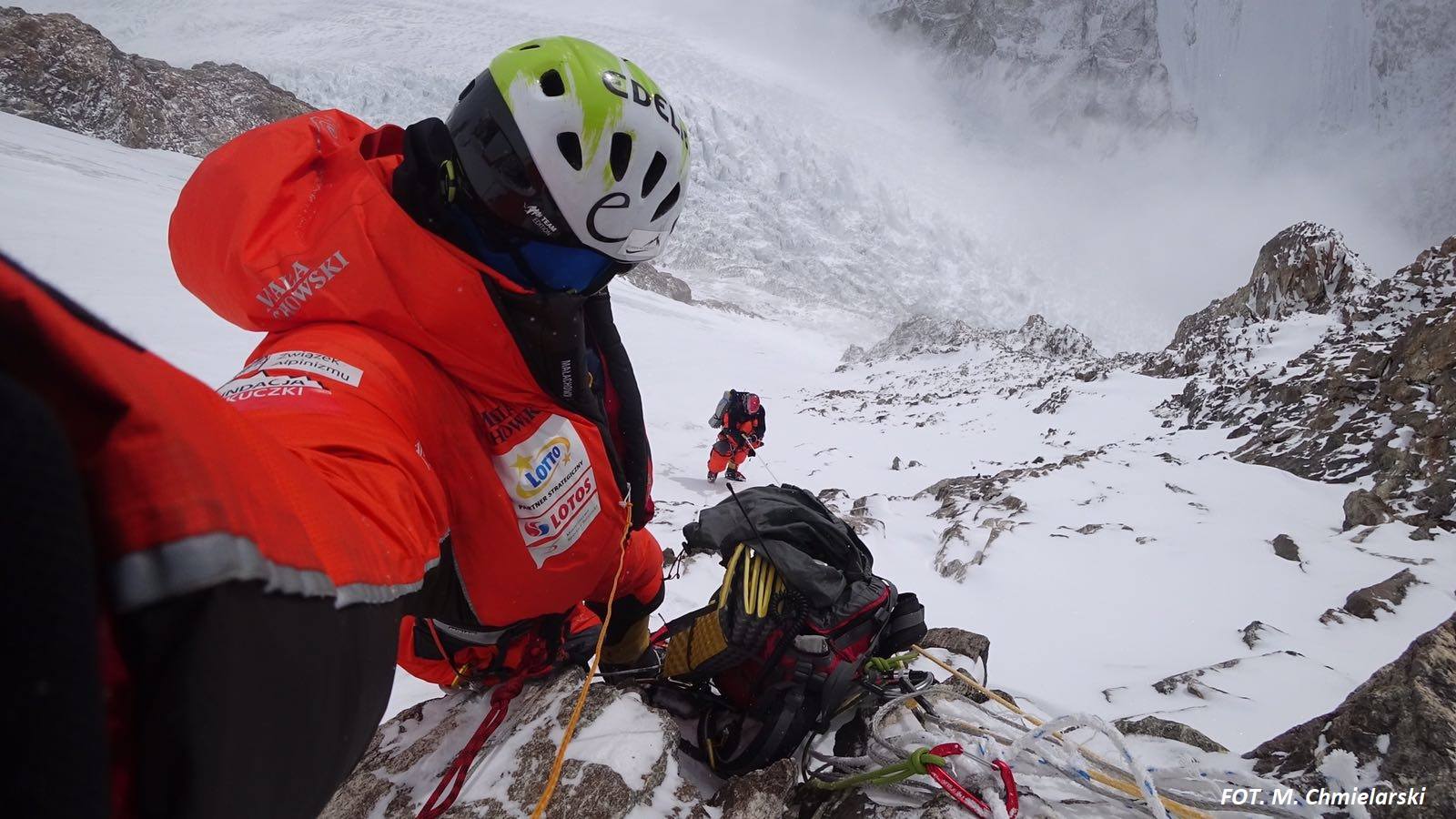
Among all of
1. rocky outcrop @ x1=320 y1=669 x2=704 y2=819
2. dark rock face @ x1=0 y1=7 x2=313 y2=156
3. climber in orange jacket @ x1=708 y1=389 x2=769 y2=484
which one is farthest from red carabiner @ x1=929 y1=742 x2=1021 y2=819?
dark rock face @ x1=0 y1=7 x2=313 y2=156

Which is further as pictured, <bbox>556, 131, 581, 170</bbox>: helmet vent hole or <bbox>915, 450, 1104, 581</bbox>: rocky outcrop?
<bbox>915, 450, 1104, 581</bbox>: rocky outcrop

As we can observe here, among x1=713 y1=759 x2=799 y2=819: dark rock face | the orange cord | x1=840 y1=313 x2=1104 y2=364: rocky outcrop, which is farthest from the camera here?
x1=840 y1=313 x2=1104 y2=364: rocky outcrop

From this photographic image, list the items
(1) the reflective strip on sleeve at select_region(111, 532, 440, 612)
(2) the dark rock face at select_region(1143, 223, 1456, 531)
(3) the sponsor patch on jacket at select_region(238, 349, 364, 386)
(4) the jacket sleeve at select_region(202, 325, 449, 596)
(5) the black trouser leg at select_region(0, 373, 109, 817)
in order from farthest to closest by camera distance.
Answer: (2) the dark rock face at select_region(1143, 223, 1456, 531) → (3) the sponsor patch on jacket at select_region(238, 349, 364, 386) → (4) the jacket sleeve at select_region(202, 325, 449, 596) → (1) the reflective strip on sleeve at select_region(111, 532, 440, 612) → (5) the black trouser leg at select_region(0, 373, 109, 817)

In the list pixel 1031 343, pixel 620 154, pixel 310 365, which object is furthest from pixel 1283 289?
pixel 310 365

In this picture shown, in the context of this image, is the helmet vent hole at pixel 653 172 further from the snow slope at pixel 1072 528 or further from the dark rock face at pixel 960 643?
the dark rock face at pixel 960 643

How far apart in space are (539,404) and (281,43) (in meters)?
62.9

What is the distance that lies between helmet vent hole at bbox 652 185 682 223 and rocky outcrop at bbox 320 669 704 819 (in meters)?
1.45

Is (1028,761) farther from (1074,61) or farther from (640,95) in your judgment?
(1074,61)

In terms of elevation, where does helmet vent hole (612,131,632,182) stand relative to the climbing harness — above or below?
above

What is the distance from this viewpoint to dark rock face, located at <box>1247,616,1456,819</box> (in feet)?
4.21

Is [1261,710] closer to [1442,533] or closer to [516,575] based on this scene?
[516,575]

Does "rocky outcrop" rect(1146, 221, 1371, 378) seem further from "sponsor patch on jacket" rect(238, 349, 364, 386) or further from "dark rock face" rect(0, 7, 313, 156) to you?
"dark rock face" rect(0, 7, 313, 156)

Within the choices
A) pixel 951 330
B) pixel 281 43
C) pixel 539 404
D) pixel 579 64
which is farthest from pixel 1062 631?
pixel 281 43

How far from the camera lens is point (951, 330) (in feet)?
90.9
